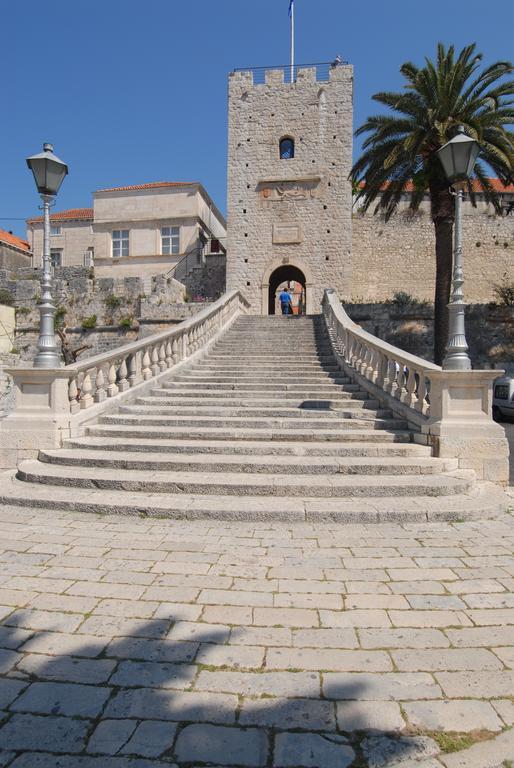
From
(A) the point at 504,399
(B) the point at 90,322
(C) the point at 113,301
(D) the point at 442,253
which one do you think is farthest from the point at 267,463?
(B) the point at 90,322

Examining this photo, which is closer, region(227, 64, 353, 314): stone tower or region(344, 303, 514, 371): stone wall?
region(344, 303, 514, 371): stone wall

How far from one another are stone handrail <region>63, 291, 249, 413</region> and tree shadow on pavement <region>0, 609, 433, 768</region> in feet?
15.6

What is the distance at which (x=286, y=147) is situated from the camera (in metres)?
24.4

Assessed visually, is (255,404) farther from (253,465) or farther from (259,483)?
(259,483)

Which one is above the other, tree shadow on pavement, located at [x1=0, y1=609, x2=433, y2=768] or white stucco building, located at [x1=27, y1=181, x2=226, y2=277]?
white stucco building, located at [x1=27, y1=181, x2=226, y2=277]

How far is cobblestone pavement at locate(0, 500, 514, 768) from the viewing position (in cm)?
190

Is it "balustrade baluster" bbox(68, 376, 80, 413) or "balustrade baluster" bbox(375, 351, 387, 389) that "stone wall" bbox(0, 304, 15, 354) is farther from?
"balustrade baluster" bbox(375, 351, 387, 389)

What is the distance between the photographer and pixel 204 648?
253 cm

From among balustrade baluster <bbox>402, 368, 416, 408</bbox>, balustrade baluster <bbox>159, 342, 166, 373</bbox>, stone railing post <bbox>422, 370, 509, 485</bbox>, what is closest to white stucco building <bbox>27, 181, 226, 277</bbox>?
balustrade baluster <bbox>159, 342, 166, 373</bbox>

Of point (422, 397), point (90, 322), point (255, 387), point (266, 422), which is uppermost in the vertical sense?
point (90, 322)

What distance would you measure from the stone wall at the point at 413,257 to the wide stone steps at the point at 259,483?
24.2m

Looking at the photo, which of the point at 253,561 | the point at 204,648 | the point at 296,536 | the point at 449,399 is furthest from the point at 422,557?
the point at 449,399

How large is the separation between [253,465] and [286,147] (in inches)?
913

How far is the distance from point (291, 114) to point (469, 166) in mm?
20911
